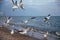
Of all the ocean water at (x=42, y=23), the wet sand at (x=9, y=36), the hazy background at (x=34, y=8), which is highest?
the hazy background at (x=34, y=8)

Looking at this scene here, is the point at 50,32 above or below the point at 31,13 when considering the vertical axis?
below

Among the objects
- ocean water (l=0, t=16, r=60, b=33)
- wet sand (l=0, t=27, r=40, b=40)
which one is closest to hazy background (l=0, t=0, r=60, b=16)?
ocean water (l=0, t=16, r=60, b=33)

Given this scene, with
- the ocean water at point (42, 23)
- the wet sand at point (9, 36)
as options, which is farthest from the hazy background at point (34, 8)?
the wet sand at point (9, 36)

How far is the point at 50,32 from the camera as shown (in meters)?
1.21

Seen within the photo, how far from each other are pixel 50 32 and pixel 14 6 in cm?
35

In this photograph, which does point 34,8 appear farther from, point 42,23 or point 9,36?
point 9,36

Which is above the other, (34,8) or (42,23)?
(34,8)

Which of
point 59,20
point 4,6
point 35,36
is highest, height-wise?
point 4,6

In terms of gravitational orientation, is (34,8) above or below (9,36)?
above

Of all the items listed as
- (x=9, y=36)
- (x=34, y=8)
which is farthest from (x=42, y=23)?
(x=9, y=36)

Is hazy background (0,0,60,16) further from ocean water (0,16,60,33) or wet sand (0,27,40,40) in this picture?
wet sand (0,27,40,40)

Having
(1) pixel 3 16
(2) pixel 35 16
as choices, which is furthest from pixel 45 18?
(1) pixel 3 16

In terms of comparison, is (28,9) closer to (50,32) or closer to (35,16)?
(35,16)

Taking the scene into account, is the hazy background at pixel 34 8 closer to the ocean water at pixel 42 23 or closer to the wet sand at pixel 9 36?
the ocean water at pixel 42 23
